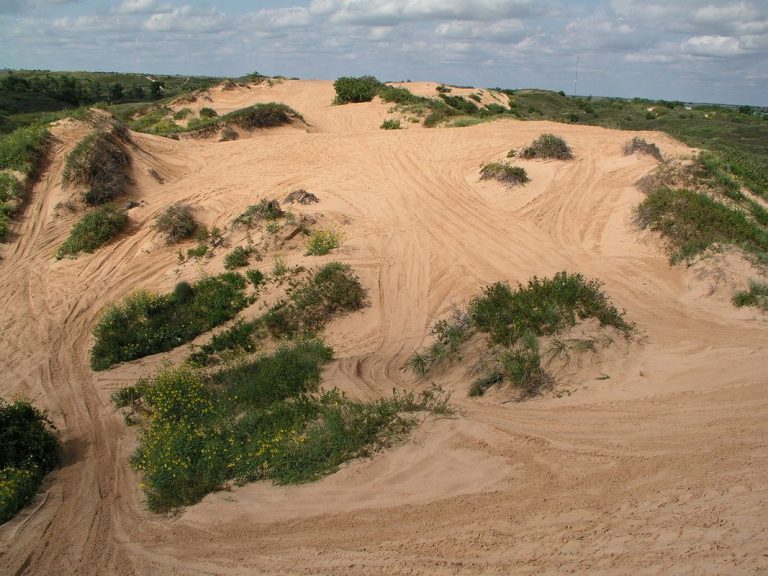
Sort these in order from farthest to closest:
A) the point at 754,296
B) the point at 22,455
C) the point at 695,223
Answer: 1. the point at 695,223
2. the point at 754,296
3. the point at 22,455

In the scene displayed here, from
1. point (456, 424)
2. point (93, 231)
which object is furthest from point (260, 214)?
point (456, 424)

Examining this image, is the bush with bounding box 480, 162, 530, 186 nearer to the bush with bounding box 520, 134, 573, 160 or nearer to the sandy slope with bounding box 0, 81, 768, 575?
the sandy slope with bounding box 0, 81, 768, 575

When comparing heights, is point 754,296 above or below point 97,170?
below

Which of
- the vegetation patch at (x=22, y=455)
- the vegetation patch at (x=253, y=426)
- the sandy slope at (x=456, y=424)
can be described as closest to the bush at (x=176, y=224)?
the sandy slope at (x=456, y=424)

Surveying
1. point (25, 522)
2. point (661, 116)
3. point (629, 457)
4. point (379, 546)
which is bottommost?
point (25, 522)

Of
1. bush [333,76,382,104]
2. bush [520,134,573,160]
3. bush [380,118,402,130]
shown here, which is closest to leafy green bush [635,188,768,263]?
bush [520,134,573,160]

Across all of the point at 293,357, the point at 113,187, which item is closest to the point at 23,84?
the point at 113,187

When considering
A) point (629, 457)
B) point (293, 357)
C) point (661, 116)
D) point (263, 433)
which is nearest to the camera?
point (629, 457)

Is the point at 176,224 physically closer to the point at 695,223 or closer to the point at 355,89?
the point at 695,223

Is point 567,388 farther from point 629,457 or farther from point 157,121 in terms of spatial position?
point 157,121
